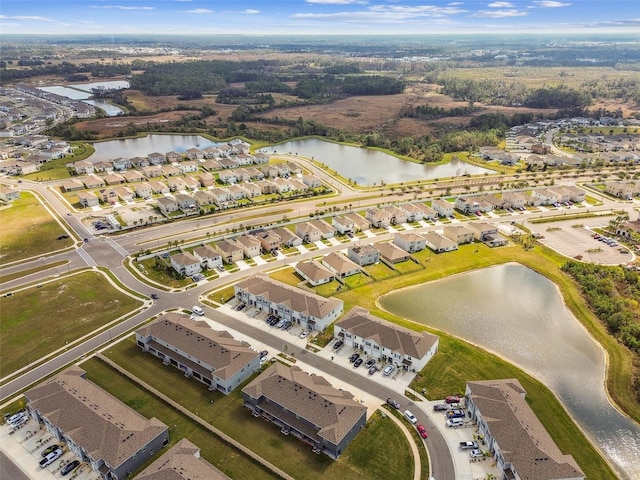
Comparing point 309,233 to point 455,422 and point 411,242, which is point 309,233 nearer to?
point 411,242

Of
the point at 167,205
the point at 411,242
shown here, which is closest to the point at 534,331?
the point at 411,242

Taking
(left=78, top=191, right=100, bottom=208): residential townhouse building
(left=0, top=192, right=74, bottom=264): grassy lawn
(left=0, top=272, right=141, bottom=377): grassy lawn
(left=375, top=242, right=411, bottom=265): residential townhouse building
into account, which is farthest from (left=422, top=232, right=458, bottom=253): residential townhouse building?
(left=78, top=191, right=100, bottom=208): residential townhouse building

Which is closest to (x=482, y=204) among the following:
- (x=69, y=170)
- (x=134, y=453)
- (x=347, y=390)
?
(x=347, y=390)

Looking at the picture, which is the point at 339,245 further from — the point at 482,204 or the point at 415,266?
the point at 482,204

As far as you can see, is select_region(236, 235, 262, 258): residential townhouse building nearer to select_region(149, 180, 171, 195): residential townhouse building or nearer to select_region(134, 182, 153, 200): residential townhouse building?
select_region(149, 180, 171, 195): residential townhouse building

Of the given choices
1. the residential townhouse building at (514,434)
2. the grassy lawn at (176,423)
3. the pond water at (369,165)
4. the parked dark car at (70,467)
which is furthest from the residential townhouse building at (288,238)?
the parked dark car at (70,467)

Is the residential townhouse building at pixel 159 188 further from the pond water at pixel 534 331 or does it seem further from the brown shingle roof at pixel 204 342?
the pond water at pixel 534 331
